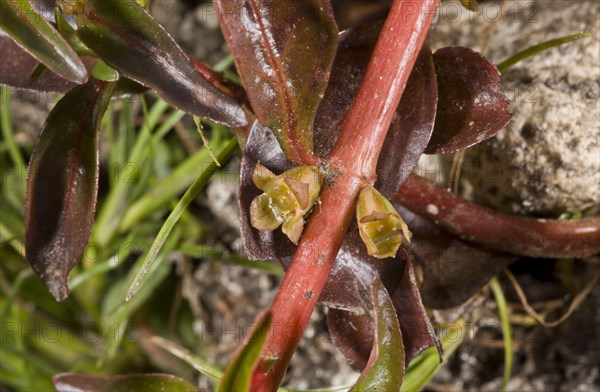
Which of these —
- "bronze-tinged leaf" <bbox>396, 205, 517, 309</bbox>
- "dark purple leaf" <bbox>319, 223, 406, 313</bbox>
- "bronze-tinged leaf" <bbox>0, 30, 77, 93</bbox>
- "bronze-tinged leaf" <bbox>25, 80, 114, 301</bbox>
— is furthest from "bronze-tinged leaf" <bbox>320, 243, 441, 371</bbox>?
"bronze-tinged leaf" <bbox>0, 30, 77, 93</bbox>

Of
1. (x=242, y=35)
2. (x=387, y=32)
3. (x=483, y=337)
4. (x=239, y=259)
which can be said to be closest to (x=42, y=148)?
(x=242, y=35)

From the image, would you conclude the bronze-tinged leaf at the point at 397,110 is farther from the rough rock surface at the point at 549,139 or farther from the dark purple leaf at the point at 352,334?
→ the rough rock surface at the point at 549,139

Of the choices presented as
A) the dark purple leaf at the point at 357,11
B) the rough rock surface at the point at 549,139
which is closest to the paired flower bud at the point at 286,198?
the rough rock surface at the point at 549,139

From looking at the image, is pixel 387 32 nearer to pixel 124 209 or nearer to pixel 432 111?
pixel 432 111

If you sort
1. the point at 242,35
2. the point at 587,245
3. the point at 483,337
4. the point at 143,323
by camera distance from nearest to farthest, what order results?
the point at 242,35
the point at 587,245
the point at 483,337
the point at 143,323

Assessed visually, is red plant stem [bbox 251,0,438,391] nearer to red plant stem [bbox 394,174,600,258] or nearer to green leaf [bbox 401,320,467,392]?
red plant stem [bbox 394,174,600,258]

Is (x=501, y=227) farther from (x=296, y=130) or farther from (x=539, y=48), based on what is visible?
(x=296, y=130)
